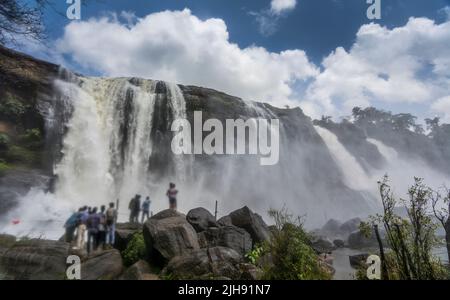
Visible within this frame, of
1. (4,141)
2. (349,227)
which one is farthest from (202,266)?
(349,227)

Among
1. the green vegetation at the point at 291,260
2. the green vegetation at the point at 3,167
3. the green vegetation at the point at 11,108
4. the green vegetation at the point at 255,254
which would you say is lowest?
the green vegetation at the point at 255,254

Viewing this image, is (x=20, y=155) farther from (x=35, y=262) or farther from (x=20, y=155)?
(x=35, y=262)

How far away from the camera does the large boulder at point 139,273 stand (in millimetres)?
8134

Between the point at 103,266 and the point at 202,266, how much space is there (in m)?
2.81

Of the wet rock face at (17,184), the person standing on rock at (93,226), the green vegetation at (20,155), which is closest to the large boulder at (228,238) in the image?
the person standing on rock at (93,226)

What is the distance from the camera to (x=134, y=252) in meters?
9.94

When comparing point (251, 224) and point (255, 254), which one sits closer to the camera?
point (255, 254)

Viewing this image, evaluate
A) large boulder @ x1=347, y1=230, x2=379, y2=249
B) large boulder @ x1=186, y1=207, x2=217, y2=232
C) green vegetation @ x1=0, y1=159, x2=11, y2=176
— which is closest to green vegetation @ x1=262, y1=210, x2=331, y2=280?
large boulder @ x1=186, y1=207, x2=217, y2=232

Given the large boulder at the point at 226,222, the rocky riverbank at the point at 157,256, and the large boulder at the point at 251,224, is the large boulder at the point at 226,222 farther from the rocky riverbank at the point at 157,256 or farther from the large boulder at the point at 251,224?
the rocky riverbank at the point at 157,256

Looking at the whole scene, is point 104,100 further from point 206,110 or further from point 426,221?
point 426,221

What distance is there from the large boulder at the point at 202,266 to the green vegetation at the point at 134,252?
1.66 metres

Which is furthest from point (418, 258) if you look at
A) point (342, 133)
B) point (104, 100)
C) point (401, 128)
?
point (401, 128)

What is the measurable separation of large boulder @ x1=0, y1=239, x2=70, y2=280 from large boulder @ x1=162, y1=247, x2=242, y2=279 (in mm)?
2677
